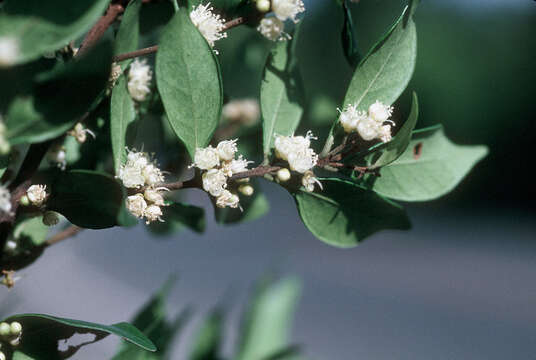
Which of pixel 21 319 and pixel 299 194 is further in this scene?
pixel 299 194

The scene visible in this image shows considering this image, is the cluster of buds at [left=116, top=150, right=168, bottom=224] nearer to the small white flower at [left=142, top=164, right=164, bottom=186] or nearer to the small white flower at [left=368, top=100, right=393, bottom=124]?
the small white flower at [left=142, top=164, right=164, bottom=186]

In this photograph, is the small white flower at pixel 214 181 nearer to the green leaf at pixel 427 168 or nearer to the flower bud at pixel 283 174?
the flower bud at pixel 283 174

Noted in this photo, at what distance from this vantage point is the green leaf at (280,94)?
1.00 m

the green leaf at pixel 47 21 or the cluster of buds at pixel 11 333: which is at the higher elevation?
the green leaf at pixel 47 21

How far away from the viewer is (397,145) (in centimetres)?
82

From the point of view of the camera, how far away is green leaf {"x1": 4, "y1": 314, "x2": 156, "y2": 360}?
754 mm

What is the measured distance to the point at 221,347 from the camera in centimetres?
138

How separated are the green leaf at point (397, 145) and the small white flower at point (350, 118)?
0.06 m

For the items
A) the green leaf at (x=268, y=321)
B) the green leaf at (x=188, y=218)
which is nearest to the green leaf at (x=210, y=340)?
the green leaf at (x=268, y=321)

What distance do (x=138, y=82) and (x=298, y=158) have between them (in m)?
0.37

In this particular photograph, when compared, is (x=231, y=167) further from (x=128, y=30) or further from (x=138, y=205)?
(x=128, y=30)

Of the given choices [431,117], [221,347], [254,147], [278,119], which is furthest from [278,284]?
[431,117]

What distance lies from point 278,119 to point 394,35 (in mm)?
262

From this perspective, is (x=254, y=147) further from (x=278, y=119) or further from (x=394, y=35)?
(x=394, y=35)
